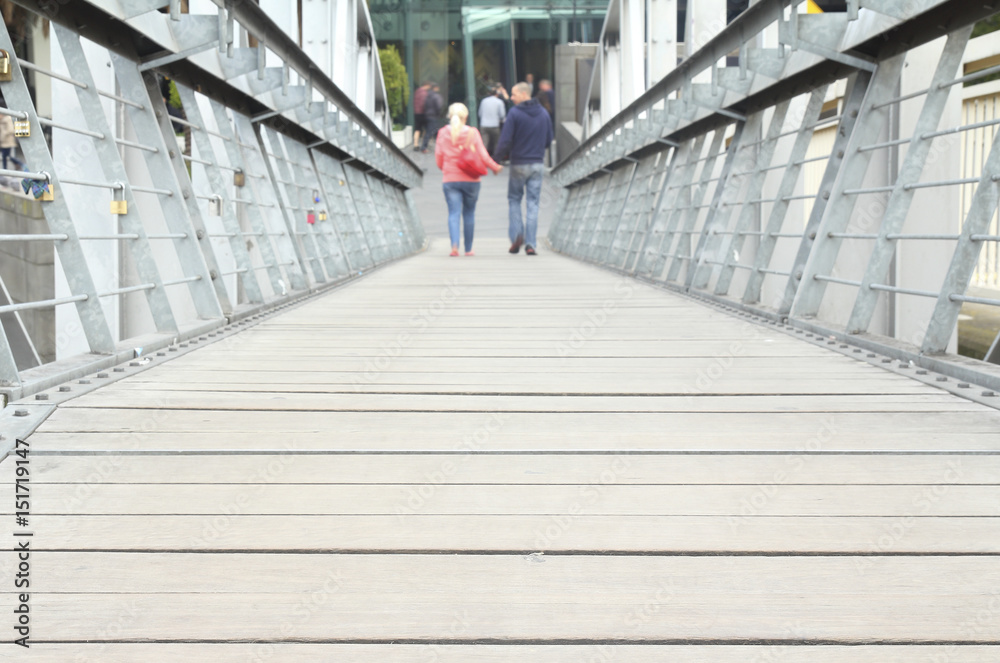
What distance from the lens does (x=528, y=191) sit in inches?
501

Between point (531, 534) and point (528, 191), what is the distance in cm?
1116

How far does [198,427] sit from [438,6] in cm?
2901

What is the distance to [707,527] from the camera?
1.80 metres

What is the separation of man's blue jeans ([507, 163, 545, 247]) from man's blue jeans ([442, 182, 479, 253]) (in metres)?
0.57

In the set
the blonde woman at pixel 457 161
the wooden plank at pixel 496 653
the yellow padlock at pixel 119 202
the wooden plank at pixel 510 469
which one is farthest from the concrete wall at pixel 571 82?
the wooden plank at pixel 496 653

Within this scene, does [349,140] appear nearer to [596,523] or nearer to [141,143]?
[141,143]

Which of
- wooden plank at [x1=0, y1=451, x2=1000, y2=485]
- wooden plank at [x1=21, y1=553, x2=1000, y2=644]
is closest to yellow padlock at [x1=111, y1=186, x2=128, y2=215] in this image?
wooden plank at [x1=0, y1=451, x2=1000, y2=485]

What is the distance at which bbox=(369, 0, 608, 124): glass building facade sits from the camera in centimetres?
2911

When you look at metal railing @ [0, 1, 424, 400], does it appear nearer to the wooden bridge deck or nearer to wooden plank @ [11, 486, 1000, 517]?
the wooden bridge deck

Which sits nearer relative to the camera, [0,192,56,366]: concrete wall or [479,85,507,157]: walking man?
[0,192,56,366]: concrete wall

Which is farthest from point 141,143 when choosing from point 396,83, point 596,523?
point 396,83

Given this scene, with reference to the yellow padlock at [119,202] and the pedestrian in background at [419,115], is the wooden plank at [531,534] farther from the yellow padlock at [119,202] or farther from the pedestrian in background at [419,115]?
the pedestrian in background at [419,115]

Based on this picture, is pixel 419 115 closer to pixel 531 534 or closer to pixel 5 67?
pixel 5 67

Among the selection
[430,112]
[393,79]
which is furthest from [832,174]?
[393,79]
